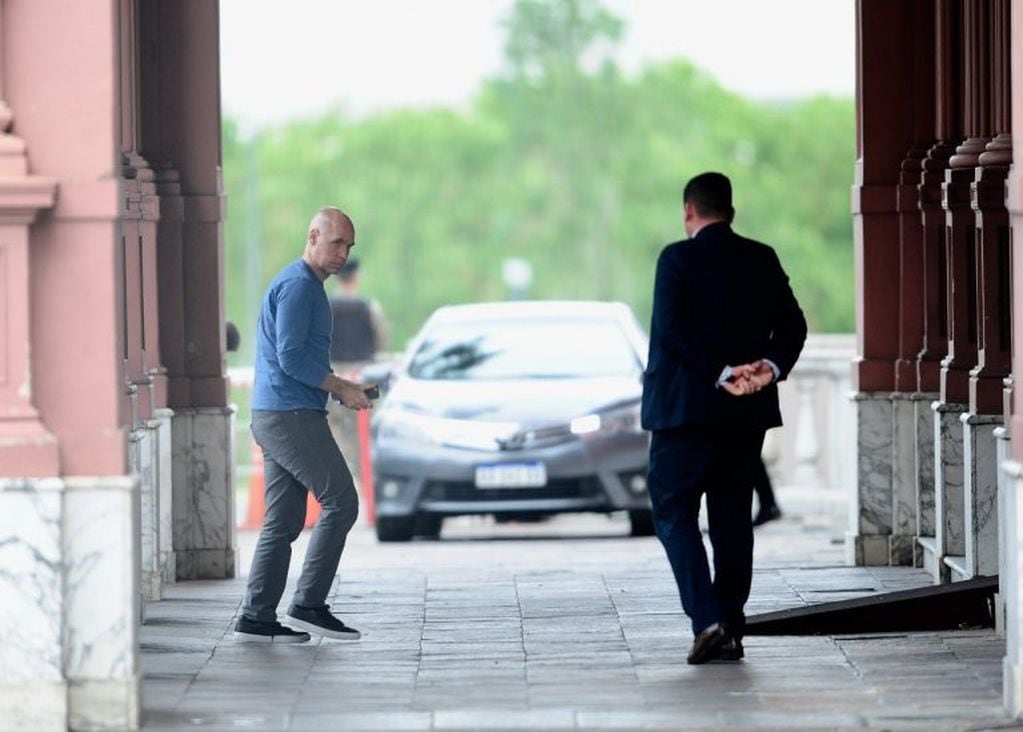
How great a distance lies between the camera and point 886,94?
45.9 ft

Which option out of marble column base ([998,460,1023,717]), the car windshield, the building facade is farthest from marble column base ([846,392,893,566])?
marble column base ([998,460,1023,717])

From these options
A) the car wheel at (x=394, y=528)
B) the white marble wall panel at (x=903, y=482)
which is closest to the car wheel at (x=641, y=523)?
the car wheel at (x=394, y=528)

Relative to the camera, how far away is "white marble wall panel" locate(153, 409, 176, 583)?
12797mm

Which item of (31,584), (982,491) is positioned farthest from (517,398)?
(31,584)

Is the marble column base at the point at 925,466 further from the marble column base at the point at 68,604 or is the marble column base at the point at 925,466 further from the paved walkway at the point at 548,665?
the marble column base at the point at 68,604

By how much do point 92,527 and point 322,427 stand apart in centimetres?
225

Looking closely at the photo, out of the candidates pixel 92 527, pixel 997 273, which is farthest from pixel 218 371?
pixel 92 527

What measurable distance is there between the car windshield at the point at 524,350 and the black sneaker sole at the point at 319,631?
653 cm

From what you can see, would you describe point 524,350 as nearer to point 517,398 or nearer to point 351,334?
point 517,398

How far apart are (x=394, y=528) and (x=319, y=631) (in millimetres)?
6297

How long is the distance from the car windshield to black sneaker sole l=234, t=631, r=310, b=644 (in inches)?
259

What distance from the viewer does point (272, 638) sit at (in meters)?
10.7

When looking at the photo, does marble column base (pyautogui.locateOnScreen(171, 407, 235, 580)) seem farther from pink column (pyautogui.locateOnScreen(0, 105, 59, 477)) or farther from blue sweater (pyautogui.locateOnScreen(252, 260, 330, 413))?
pink column (pyautogui.locateOnScreen(0, 105, 59, 477))

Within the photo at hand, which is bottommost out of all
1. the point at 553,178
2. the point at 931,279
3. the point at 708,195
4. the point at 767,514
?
the point at 767,514
